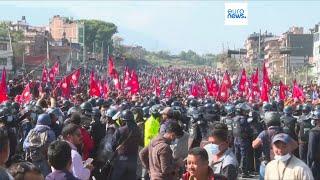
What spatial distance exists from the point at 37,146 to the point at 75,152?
1.61 m

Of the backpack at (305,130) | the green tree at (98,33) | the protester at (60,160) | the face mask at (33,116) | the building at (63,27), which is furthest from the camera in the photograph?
the building at (63,27)

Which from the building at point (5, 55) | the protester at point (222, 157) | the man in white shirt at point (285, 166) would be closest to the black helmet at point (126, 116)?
the protester at point (222, 157)

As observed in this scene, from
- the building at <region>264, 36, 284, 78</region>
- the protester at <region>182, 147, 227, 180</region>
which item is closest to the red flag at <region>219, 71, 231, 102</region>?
the protester at <region>182, 147, 227, 180</region>

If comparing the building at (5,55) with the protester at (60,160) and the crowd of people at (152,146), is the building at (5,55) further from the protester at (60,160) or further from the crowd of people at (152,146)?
the protester at (60,160)

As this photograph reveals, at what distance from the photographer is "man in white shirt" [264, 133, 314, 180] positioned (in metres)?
5.61

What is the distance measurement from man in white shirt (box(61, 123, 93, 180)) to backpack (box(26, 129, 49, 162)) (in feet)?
2.03

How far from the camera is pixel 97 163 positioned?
10.0 meters

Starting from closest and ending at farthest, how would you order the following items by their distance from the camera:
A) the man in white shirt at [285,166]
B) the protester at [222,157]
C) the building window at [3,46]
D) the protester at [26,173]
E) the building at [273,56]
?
the protester at [26,173] < the man in white shirt at [285,166] < the protester at [222,157] < the building window at [3,46] < the building at [273,56]

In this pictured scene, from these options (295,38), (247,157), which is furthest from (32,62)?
(247,157)

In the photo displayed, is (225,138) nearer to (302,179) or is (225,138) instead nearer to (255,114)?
(302,179)

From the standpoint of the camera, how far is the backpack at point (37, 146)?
25.2 ft

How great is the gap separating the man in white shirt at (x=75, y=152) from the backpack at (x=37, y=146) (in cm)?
62

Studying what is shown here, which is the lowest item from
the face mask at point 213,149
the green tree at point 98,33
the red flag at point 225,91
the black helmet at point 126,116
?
the red flag at point 225,91

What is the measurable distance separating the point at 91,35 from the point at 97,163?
407ft
